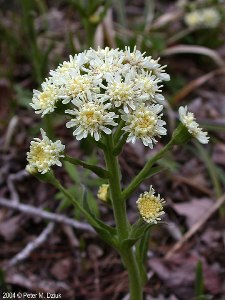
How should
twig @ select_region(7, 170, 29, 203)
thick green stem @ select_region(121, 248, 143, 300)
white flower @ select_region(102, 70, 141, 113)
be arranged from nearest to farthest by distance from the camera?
1. white flower @ select_region(102, 70, 141, 113)
2. thick green stem @ select_region(121, 248, 143, 300)
3. twig @ select_region(7, 170, 29, 203)

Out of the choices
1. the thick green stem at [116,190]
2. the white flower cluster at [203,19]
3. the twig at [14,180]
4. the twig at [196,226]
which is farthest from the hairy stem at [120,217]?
the white flower cluster at [203,19]

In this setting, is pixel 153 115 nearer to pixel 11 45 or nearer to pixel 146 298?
pixel 146 298

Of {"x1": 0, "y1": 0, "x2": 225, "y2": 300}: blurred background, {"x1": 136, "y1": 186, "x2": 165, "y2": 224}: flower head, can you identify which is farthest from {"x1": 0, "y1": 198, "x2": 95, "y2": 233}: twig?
{"x1": 136, "y1": 186, "x2": 165, "y2": 224}: flower head

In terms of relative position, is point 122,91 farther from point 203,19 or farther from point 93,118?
point 203,19

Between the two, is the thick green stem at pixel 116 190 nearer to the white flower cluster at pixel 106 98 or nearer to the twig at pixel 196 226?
the white flower cluster at pixel 106 98

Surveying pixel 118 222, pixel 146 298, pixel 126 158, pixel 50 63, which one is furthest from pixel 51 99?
pixel 50 63

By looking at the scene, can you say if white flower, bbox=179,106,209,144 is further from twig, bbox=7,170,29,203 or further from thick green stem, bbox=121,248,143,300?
twig, bbox=7,170,29,203
